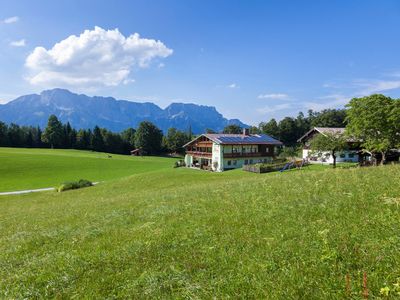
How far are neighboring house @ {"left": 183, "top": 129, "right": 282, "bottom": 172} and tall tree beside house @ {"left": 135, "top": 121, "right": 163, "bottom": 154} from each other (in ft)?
220

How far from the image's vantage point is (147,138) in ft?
473

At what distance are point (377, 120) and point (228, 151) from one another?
35421mm

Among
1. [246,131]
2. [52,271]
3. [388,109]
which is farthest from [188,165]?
[52,271]

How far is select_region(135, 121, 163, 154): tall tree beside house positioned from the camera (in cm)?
14338

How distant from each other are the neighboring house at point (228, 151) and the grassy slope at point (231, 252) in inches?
2204

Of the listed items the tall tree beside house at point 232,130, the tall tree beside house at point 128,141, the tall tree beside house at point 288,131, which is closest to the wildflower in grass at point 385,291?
Answer: the tall tree beside house at point 288,131

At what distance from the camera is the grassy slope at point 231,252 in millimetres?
5793

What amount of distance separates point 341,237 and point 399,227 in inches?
61.6

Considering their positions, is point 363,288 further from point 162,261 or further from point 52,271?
point 52,271

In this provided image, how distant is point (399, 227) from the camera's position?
7285mm

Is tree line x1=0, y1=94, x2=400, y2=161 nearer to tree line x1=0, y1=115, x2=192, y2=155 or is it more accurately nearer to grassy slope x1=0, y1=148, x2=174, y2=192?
tree line x1=0, y1=115, x2=192, y2=155

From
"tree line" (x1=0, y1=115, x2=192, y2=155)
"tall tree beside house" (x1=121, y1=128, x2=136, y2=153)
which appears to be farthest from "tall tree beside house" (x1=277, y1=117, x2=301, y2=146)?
"tall tree beside house" (x1=121, y1=128, x2=136, y2=153)

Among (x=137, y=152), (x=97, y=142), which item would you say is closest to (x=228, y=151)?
(x=137, y=152)

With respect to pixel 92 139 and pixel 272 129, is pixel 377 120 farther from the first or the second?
pixel 92 139
